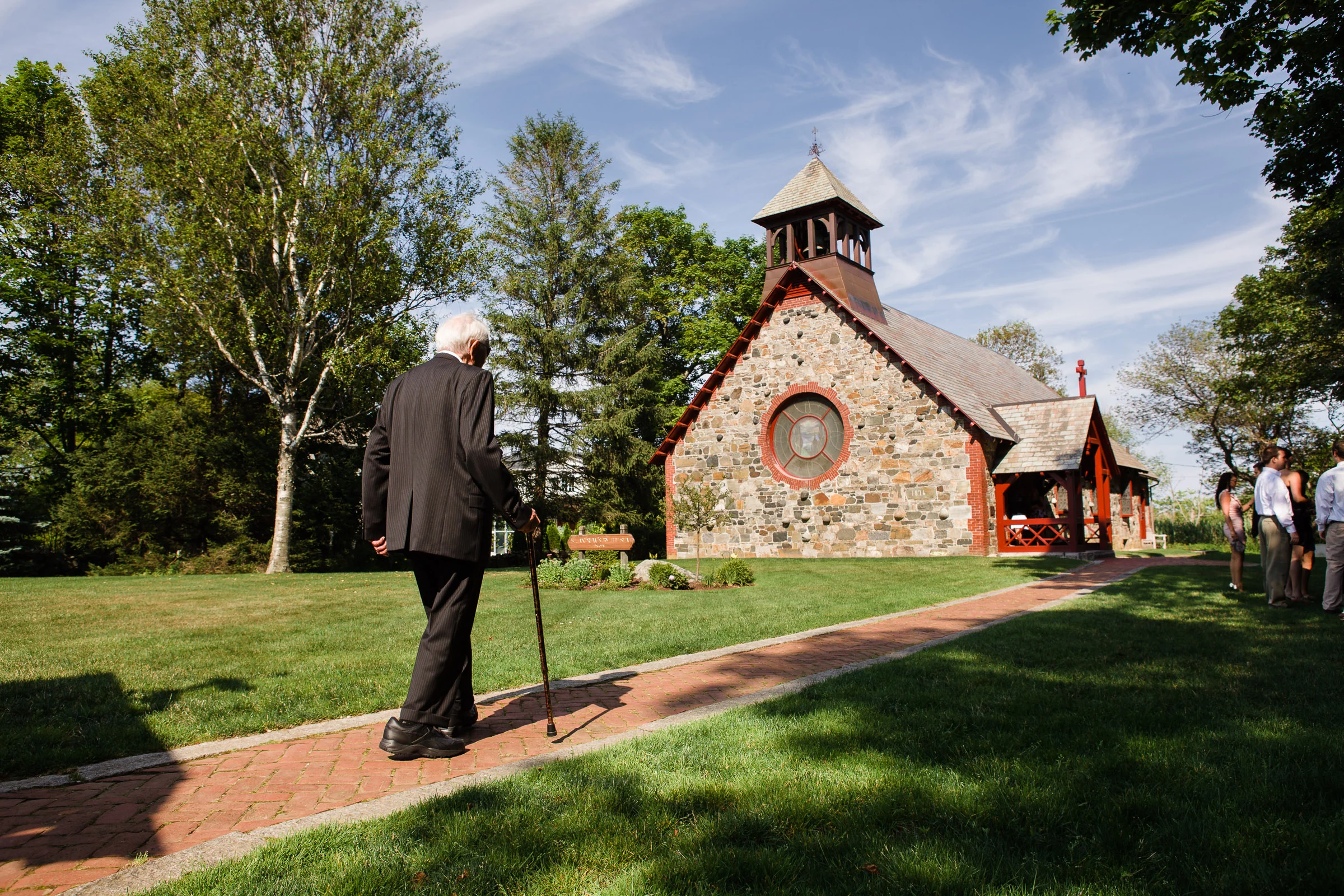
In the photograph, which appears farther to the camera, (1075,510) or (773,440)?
(773,440)

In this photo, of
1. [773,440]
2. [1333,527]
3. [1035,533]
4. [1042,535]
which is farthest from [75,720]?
[1042,535]

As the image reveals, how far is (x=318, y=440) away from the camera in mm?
26703

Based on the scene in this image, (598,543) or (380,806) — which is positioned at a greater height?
(598,543)

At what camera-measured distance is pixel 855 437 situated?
22.5 m

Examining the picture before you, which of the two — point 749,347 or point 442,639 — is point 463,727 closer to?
point 442,639

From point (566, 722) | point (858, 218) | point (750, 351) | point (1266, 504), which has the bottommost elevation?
point (566, 722)

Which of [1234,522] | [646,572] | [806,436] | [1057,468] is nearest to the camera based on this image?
[1234,522]

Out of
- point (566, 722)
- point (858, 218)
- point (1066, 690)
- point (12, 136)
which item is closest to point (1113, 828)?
point (1066, 690)

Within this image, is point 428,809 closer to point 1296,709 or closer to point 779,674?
point 779,674

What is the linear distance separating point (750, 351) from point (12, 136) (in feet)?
78.8

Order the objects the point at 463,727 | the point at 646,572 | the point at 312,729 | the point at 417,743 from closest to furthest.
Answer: the point at 417,743, the point at 463,727, the point at 312,729, the point at 646,572

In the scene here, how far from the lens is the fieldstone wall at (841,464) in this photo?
21.2 meters

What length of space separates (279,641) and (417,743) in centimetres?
453

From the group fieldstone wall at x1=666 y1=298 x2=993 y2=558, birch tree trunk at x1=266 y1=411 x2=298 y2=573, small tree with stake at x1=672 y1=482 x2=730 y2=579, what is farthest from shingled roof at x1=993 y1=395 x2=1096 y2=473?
birch tree trunk at x1=266 y1=411 x2=298 y2=573
